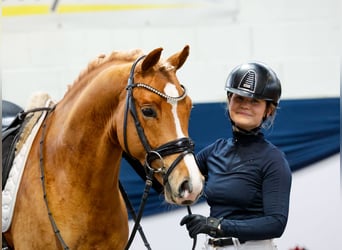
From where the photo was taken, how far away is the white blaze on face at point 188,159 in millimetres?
1232

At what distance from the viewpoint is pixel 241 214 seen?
1344mm

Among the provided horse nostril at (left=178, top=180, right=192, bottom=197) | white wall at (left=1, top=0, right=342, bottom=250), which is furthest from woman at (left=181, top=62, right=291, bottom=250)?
white wall at (left=1, top=0, right=342, bottom=250)

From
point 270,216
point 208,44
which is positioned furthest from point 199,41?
point 270,216

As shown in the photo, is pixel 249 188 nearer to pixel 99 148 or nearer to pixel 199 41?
pixel 99 148

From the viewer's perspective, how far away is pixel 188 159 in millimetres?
1257

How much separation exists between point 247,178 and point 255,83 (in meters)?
0.24

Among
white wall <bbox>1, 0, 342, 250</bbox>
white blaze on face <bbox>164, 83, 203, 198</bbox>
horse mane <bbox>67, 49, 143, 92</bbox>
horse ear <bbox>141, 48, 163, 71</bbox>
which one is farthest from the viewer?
white wall <bbox>1, 0, 342, 250</bbox>

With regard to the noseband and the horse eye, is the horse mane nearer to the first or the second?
the noseband

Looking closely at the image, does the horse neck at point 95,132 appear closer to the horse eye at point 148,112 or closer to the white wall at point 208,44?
the horse eye at point 148,112

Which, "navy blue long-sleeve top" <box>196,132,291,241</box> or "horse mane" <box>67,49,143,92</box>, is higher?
"horse mane" <box>67,49,143,92</box>

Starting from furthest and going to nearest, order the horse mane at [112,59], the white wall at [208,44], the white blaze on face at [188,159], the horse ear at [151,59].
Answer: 1. the white wall at [208,44]
2. the horse mane at [112,59]
3. the horse ear at [151,59]
4. the white blaze on face at [188,159]

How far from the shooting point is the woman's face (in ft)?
4.52

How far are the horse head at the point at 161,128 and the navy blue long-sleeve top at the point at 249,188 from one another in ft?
0.40

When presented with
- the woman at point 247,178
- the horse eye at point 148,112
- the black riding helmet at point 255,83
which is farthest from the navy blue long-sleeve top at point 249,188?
the horse eye at point 148,112
